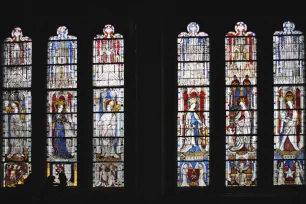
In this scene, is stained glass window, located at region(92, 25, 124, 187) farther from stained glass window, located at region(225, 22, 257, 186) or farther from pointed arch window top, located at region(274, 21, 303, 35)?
pointed arch window top, located at region(274, 21, 303, 35)

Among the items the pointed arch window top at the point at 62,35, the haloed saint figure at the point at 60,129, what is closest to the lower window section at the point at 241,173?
the haloed saint figure at the point at 60,129

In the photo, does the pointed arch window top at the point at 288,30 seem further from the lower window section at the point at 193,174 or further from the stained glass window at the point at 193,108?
the lower window section at the point at 193,174

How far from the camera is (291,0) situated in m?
13.2

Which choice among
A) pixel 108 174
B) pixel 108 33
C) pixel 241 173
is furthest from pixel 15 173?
pixel 241 173

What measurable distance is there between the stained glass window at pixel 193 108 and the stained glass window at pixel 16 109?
2971mm

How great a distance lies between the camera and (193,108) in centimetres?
1327

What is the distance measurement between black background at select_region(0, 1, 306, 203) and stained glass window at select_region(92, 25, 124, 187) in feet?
0.45

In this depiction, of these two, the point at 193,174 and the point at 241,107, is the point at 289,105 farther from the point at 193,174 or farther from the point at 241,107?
the point at 193,174

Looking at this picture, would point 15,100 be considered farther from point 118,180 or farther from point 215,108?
point 215,108

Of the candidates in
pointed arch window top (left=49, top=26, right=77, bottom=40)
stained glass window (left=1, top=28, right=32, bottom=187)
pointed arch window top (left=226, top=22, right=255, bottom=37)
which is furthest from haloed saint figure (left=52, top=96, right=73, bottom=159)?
pointed arch window top (left=226, top=22, right=255, bottom=37)

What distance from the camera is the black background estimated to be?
12.6 meters

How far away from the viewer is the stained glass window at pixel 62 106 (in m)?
13.3

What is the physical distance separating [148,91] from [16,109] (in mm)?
2744

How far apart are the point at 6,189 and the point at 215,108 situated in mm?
Answer: 4297
